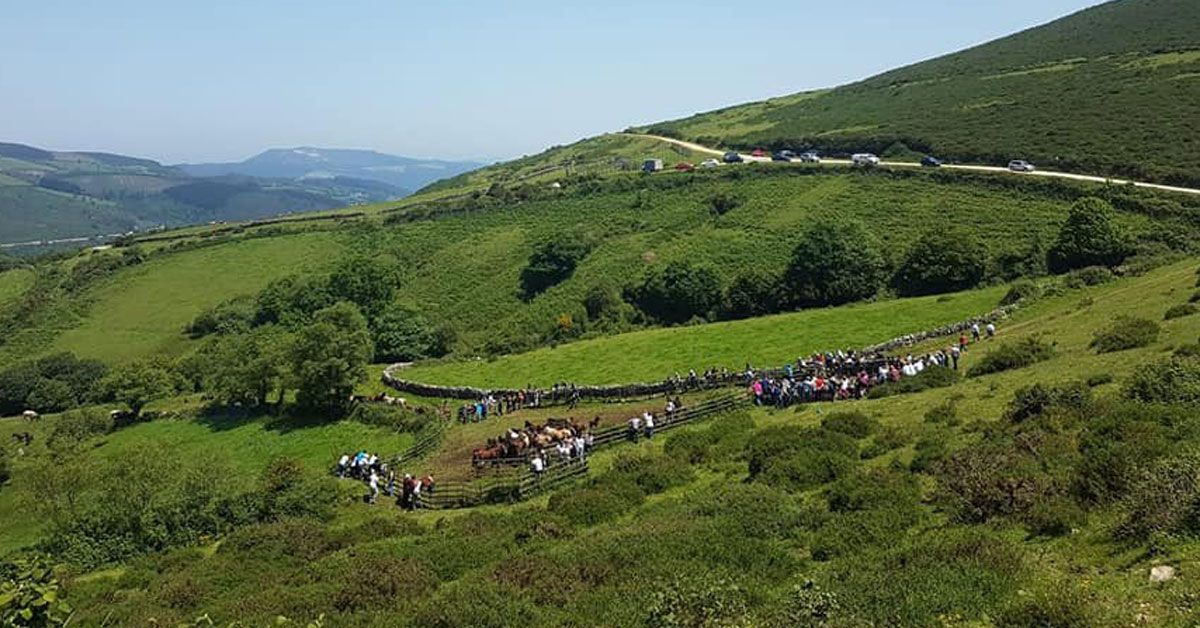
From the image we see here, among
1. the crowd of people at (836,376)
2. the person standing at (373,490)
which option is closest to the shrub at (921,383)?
the crowd of people at (836,376)

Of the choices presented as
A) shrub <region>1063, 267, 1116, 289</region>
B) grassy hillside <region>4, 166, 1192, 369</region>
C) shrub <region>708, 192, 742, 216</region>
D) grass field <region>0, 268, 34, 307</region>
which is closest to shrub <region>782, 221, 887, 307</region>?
grassy hillside <region>4, 166, 1192, 369</region>

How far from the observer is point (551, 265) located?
89375 mm

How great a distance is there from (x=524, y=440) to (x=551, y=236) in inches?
2396

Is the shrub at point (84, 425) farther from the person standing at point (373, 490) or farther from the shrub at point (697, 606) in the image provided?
the shrub at point (697, 606)

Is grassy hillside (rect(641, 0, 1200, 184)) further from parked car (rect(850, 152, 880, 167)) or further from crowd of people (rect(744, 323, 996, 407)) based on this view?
crowd of people (rect(744, 323, 996, 407))

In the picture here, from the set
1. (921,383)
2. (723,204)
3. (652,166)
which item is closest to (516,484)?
(921,383)

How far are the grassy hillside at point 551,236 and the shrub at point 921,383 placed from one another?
37.4 metres

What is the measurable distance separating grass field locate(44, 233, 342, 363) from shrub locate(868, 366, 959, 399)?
254 feet

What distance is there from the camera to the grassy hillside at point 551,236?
248 feet

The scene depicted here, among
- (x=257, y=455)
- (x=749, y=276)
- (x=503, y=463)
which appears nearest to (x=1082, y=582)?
(x=503, y=463)

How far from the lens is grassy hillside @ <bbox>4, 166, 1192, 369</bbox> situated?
7562cm

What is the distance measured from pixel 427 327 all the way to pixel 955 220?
4918 centimetres

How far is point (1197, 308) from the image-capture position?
3344cm

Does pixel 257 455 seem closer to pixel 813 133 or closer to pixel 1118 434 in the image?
pixel 1118 434
